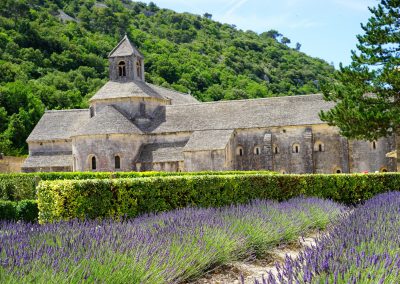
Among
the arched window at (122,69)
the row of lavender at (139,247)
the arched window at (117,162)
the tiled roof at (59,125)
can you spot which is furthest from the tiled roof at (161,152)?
the row of lavender at (139,247)

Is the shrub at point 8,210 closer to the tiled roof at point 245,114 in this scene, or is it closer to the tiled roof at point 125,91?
the tiled roof at point 245,114

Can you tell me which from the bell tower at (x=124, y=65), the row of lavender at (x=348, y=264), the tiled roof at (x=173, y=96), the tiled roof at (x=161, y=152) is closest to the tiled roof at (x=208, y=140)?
the tiled roof at (x=161, y=152)

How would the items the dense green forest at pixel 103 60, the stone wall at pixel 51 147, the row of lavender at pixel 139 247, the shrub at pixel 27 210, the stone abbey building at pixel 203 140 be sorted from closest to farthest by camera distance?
the row of lavender at pixel 139 247 → the shrub at pixel 27 210 → the stone abbey building at pixel 203 140 → the stone wall at pixel 51 147 → the dense green forest at pixel 103 60

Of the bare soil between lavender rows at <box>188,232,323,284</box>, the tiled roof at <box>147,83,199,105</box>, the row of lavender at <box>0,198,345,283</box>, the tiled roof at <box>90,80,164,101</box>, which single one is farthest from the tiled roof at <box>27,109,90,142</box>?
the bare soil between lavender rows at <box>188,232,323,284</box>

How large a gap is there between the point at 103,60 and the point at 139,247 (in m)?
93.9

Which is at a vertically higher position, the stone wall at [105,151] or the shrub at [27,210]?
the stone wall at [105,151]

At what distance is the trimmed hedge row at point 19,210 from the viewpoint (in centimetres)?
1694

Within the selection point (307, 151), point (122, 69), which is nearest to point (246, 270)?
point (307, 151)

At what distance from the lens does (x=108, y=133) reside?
132 ft

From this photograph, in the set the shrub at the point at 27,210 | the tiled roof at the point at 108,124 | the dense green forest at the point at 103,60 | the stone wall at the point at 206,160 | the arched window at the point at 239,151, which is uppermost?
the dense green forest at the point at 103,60

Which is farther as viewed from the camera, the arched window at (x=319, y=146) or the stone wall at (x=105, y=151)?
the stone wall at (x=105, y=151)

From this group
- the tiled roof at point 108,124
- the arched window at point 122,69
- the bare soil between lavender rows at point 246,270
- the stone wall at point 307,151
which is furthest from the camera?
the arched window at point 122,69

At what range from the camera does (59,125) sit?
47312 millimetres

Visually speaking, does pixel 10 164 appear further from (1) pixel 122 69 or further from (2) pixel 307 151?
(2) pixel 307 151
